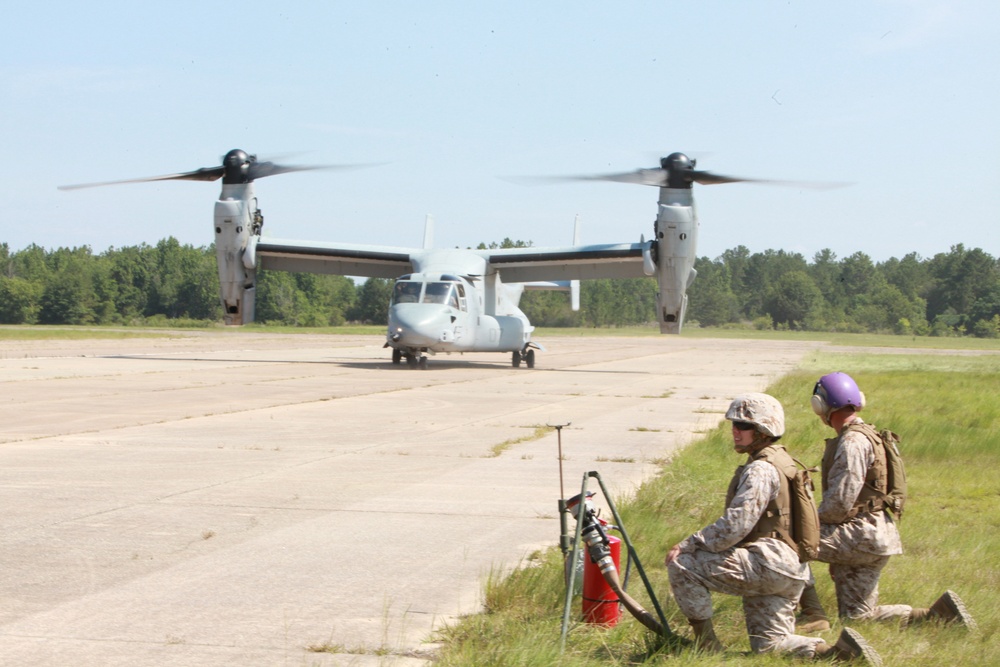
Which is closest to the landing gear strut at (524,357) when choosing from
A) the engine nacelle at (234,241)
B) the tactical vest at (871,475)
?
the engine nacelle at (234,241)

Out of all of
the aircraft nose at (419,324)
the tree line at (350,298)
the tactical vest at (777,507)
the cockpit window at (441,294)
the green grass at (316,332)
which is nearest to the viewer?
the tactical vest at (777,507)

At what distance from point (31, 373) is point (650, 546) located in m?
21.3

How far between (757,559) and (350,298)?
13840 cm

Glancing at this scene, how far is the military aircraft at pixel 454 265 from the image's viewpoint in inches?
1163

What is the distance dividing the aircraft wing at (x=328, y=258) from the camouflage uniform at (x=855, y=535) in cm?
2767

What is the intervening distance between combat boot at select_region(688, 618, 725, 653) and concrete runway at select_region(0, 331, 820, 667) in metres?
1.20

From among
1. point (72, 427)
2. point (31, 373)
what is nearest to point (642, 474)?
point (72, 427)

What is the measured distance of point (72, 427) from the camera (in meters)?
14.2

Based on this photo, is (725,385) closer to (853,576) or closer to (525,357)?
(525,357)

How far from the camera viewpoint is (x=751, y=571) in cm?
471

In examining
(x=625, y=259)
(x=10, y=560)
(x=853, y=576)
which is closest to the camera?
(x=853, y=576)

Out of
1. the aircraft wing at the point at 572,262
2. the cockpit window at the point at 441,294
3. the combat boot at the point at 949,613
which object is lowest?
the combat boot at the point at 949,613

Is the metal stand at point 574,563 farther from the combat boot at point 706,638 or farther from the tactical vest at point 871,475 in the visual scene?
the tactical vest at point 871,475

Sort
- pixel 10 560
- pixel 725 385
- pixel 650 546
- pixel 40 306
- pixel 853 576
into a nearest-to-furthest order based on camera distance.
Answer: pixel 853 576 → pixel 10 560 → pixel 650 546 → pixel 725 385 → pixel 40 306
